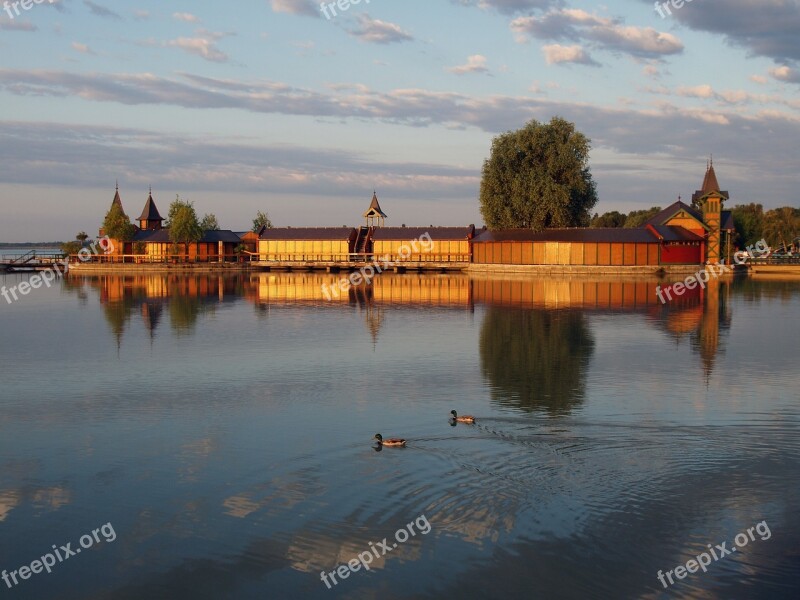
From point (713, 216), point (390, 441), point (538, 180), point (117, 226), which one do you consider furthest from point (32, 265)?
point (390, 441)

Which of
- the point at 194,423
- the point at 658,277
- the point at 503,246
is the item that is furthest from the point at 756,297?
the point at 194,423

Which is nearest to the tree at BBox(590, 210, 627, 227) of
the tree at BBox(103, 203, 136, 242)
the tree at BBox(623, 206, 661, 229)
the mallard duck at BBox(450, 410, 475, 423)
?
the tree at BBox(623, 206, 661, 229)

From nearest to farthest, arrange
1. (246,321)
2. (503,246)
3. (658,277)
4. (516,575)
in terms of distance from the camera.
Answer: (516,575) < (246,321) < (658,277) < (503,246)

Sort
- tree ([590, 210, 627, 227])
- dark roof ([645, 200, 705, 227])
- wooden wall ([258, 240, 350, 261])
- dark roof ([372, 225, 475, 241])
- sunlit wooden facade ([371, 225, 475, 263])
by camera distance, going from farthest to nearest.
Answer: tree ([590, 210, 627, 227]) < wooden wall ([258, 240, 350, 261]) < dark roof ([372, 225, 475, 241]) < sunlit wooden facade ([371, 225, 475, 263]) < dark roof ([645, 200, 705, 227])

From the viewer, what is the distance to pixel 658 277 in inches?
3374

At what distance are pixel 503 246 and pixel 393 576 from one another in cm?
8455

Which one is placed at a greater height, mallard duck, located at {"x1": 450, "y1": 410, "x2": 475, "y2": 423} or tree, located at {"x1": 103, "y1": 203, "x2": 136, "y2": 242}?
tree, located at {"x1": 103, "y1": 203, "x2": 136, "y2": 242}

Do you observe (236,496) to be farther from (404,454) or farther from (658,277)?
(658,277)

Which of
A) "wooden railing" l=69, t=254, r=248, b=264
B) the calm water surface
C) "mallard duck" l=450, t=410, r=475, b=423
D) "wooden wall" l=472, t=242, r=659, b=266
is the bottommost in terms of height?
the calm water surface

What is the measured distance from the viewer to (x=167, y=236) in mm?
118188

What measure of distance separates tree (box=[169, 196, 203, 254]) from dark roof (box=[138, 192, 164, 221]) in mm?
13950

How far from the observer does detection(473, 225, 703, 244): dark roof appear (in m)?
90.3

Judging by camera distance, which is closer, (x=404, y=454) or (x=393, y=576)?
(x=393, y=576)

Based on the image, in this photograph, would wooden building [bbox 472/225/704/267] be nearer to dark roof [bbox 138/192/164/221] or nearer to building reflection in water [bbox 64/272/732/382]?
building reflection in water [bbox 64/272/732/382]
